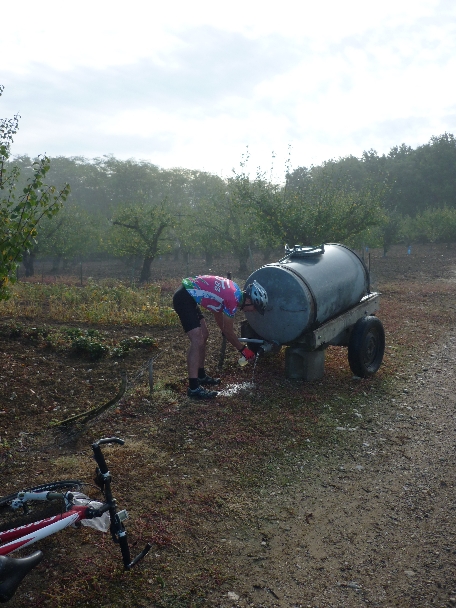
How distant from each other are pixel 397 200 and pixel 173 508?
46.3m

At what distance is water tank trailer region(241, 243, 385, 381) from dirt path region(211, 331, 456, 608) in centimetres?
158

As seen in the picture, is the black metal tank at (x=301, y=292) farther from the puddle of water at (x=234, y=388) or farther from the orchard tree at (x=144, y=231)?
the orchard tree at (x=144, y=231)

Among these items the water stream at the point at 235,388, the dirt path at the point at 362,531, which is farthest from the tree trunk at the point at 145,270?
the dirt path at the point at 362,531

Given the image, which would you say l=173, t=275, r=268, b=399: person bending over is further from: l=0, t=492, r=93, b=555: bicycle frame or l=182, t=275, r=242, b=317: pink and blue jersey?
l=0, t=492, r=93, b=555: bicycle frame

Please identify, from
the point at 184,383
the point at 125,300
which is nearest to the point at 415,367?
the point at 184,383

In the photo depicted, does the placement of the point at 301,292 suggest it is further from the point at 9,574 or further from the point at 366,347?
the point at 9,574

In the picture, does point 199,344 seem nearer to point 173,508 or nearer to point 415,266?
point 173,508

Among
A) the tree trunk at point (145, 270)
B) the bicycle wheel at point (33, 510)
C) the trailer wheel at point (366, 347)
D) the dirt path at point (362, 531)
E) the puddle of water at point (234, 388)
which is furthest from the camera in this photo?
the tree trunk at point (145, 270)

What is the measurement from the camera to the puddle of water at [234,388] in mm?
6720

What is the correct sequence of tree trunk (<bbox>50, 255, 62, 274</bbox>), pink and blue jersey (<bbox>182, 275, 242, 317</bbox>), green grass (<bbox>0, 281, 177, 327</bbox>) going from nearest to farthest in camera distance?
pink and blue jersey (<bbox>182, 275, 242, 317</bbox>) < green grass (<bbox>0, 281, 177, 327</bbox>) < tree trunk (<bbox>50, 255, 62, 274</bbox>)

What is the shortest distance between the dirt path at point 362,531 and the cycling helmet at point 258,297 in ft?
6.28

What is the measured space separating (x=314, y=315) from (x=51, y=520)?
450 cm

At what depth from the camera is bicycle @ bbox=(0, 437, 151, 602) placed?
2.77 m

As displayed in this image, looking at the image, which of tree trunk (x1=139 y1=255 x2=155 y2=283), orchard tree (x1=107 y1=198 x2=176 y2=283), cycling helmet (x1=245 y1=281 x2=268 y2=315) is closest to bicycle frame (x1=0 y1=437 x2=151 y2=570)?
cycling helmet (x1=245 y1=281 x2=268 y2=315)
